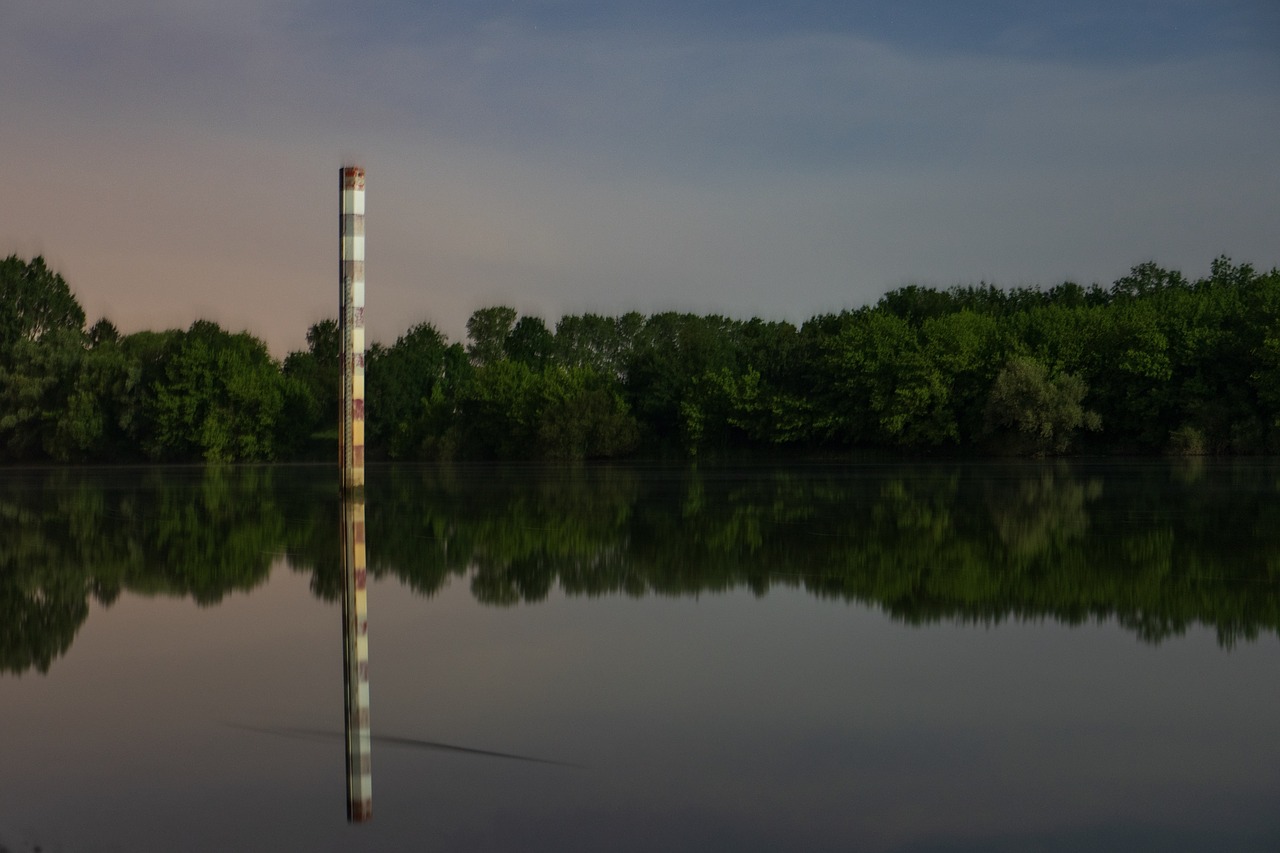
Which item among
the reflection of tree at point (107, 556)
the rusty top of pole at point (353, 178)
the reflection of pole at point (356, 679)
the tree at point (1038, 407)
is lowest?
the reflection of tree at point (107, 556)

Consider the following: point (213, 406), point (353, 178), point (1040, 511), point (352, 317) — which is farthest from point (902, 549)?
point (213, 406)

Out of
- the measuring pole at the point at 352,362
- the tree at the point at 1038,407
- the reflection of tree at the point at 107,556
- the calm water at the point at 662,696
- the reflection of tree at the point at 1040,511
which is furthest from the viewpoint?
the tree at the point at 1038,407

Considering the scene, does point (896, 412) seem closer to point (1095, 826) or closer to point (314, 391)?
point (314, 391)

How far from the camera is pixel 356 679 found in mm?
6719

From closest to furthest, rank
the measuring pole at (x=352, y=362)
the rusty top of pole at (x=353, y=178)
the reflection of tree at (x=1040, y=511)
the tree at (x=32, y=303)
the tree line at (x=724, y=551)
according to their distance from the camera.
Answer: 1. the tree line at (x=724, y=551)
2. the reflection of tree at (x=1040, y=511)
3. the measuring pole at (x=352, y=362)
4. the rusty top of pole at (x=353, y=178)
5. the tree at (x=32, y=303)

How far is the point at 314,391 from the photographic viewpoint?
86.9 m

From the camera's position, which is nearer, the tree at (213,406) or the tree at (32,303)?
the tree at (213,406)

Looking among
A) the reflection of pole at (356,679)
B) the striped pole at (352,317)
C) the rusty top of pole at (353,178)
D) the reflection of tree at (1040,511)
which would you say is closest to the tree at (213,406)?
the striped pole at (352,317)

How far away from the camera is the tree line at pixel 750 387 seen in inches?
2203

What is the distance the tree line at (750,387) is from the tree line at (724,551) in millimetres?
32900

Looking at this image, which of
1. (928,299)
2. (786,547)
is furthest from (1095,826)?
(928,299)

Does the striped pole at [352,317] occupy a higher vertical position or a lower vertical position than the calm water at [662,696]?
higher

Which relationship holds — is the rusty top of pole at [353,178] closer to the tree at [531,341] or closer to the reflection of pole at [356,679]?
the reflection of pole at [356,679]

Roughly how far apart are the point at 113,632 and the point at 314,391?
265 feet
